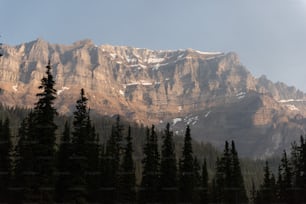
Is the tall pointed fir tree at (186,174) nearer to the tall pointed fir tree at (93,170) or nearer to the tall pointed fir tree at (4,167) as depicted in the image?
the tall pointed fir tree at (93,170)

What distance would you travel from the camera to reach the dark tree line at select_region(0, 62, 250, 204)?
2440 inches

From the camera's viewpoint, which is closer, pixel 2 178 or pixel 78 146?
pixel 78 146

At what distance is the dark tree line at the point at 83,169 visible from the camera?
203ft

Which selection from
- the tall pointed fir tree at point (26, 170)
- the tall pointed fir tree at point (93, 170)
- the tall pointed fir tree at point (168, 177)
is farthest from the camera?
the tall pointed fir tree at point (168, 177)

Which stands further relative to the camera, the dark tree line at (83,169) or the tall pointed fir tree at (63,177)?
the tall pointed fir tree at (63,177)

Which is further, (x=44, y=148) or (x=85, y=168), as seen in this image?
(x=85, y=168)

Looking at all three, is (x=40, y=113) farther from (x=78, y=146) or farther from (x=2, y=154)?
(x=2, y=154)

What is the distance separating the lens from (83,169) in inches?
2547

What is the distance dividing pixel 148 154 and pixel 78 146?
2940 cm

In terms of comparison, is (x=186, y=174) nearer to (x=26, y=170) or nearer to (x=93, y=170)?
(x=93, y=170)

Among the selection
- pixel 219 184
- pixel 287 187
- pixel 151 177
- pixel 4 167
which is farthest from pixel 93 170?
pixel 287 187

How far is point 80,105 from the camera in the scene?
67.6 metres

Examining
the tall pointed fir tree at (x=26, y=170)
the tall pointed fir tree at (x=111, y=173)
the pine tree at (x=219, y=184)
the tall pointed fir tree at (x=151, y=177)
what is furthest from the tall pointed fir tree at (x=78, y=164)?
the pine tree at (x=219, y=184)

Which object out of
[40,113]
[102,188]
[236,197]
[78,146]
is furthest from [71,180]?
[236,197]
